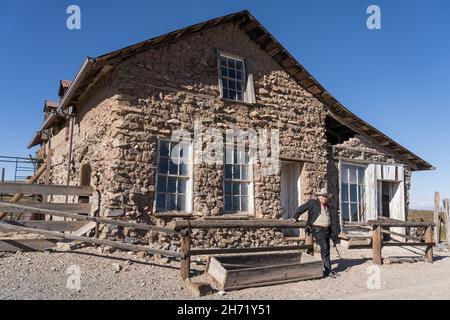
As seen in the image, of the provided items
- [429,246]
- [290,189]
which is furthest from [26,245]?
[429,246]

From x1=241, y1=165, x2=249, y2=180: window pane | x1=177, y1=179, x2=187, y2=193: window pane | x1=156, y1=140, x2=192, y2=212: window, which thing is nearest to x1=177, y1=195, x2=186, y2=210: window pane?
x1=156, y1=140, x2=192, y2=212: window

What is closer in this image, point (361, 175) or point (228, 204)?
point (228, 204)

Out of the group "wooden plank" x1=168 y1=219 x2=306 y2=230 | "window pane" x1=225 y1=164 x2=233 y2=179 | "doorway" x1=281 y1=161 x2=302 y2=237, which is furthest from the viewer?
"doorway" x1=281 y1=161 x2=302 y2=237

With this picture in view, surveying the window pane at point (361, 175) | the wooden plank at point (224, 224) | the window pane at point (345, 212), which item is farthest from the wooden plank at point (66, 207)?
the window pane at point (361, 175)

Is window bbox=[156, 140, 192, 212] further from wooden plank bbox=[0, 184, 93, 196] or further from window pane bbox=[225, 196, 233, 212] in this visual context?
wooden plank bbox=[0, 184, 93, 196]

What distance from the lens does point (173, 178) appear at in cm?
962

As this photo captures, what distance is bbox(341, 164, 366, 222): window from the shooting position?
1268 centimetres

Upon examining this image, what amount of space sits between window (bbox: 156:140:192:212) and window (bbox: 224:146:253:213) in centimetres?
115

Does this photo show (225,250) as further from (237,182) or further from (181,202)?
(237,182)

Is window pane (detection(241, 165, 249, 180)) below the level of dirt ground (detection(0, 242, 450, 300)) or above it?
above

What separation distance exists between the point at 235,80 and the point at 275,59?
1711mm

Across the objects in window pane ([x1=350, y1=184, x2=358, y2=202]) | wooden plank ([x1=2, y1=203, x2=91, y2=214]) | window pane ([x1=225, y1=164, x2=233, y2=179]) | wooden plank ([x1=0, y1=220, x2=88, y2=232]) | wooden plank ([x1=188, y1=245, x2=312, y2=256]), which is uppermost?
window pane ([x1=225, y1=164, x2=233, y2=179])

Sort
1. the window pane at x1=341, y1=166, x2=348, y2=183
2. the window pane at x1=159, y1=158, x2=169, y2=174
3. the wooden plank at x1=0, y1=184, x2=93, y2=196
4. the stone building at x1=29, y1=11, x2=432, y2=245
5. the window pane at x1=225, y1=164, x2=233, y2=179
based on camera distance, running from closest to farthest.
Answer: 1. the wooden plank at x1=0, y1=184, x2=93, y2=196
2. the stone building at x1=29, y1=11, x2=432, y2=245
3. the window pane at x1=159, y1=158, x2=169, y2=174
4. the window pane at x1=225, y1=164, x2=233, y2=179
5. the window pane at x1=341, y1=166, x2=348, y2=183

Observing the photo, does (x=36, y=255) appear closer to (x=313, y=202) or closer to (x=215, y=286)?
(x=215, y=286)
